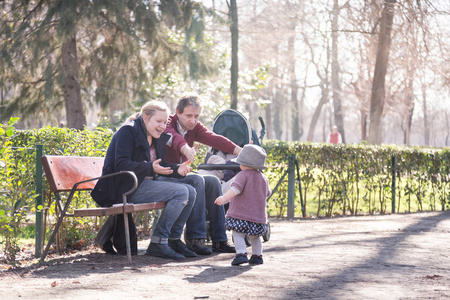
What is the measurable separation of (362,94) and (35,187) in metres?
31.7

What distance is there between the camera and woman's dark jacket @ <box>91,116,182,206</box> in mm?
5629

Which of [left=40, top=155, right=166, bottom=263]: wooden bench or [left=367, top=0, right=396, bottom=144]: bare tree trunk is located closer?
[left=40, top=155, right=166, bottom=263]: wooden bench

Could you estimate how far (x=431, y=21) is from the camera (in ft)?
51.1

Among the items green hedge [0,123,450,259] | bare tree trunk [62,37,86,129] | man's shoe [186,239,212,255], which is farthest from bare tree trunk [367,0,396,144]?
man's shoe [186,239,212,255]

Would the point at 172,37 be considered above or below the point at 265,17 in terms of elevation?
below

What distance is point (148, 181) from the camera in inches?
233

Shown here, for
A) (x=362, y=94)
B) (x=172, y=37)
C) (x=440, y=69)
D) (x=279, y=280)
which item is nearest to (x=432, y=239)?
(x=279, y=280)

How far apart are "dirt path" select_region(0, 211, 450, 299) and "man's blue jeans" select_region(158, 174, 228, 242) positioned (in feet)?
0.93

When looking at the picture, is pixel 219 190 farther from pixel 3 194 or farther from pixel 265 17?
pixel 265 17

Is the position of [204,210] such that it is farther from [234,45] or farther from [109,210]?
[234,45]

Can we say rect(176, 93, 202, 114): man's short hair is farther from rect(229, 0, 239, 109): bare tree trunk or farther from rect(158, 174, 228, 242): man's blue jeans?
rect(229, 0, 239, 109): bare tree trunk

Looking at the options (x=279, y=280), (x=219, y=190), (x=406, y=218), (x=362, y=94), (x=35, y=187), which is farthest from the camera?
(x=362, y=94)

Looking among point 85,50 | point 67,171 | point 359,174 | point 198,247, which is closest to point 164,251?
point 198,247

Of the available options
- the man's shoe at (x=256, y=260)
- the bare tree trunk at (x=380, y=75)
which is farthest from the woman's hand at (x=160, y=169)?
the bare tree trunk at (x=380, y=75)
